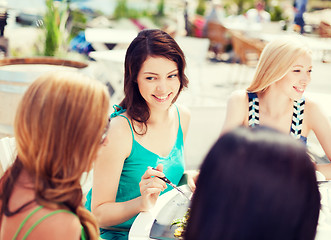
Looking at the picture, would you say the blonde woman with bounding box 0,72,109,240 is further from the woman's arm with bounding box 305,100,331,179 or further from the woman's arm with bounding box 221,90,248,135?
the woman's arm with bounding box 305,100,331,179

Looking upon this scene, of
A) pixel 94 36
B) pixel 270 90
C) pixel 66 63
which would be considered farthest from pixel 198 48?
pixel 270 90

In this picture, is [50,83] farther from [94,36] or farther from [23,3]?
[23,3]

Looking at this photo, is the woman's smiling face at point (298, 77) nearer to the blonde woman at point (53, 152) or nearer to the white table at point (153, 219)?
the white table at point (153, 219)

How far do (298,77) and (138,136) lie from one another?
996 mm

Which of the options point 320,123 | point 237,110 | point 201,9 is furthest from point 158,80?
point 201,9

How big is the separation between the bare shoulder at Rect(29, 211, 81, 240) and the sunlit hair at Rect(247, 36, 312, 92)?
5.01 ft

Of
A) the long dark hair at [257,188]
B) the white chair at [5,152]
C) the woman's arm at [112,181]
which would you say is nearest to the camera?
the long dark hair at [257,188]

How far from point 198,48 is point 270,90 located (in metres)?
3.51

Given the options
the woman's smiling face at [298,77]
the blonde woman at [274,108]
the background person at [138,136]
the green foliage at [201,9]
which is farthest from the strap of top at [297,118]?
the green foliage at [201,9]

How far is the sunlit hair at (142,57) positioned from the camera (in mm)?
1796

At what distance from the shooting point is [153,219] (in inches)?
57.7

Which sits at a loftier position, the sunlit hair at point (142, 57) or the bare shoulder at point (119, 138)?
the sunlit hair at point (142, 57)

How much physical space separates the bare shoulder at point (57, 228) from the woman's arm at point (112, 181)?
1.90 ft

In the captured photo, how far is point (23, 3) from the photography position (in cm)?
943
